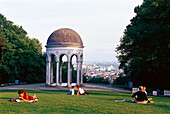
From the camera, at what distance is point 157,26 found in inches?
1158

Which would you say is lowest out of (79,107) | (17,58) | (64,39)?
(79,107)

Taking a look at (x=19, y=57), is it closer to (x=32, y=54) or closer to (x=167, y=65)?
(x=32, y=54)

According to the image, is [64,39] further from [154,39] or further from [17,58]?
[154,39]

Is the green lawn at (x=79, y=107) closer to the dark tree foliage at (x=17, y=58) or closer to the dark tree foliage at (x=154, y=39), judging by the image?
the dark tree foliage at (x=154, y=39)

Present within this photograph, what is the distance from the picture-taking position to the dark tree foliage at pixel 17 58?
50969mm

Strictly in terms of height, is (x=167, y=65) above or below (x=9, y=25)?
below

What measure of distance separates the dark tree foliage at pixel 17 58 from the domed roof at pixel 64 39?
11064 mm

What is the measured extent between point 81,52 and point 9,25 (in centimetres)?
1969

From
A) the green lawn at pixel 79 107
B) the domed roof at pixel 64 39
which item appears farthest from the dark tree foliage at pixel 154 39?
the green lawn at pixel 79 107

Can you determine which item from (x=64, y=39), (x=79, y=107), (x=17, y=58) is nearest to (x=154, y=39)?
(x=64, y=39)

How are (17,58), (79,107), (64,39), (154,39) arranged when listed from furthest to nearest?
(17,58)
(64,39)
(154,39)
(79,107)

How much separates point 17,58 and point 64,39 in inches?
529

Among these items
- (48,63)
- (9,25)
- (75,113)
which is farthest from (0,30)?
(75,113)

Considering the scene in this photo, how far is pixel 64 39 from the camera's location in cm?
4288
